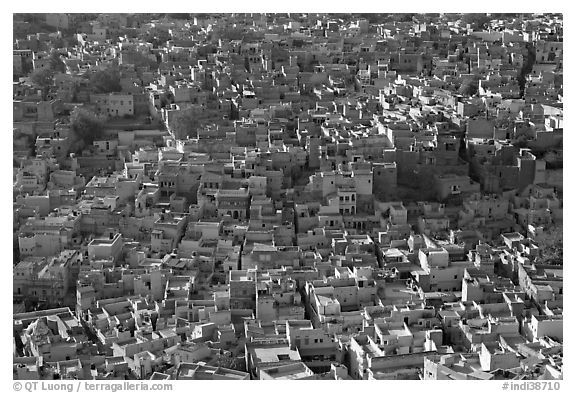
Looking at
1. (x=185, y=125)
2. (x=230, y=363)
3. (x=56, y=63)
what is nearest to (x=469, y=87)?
(x=185, y=125)

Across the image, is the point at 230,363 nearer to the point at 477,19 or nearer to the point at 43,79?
the point at 43,79

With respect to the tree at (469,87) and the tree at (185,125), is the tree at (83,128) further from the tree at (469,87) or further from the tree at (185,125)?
the tree at (469,87)

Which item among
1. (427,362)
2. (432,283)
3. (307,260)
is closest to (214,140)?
(307,260)

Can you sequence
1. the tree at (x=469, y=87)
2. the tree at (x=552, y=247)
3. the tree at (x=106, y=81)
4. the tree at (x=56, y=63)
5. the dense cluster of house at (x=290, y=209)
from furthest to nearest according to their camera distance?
1. the tree at (x=56, y=63)
2. the tree at (x=106, y=81)
3. the tree at (x=469, y=87)
4. the tree at (x=552, y=247)
5. the dense cluster of house at (x=290, y=209)

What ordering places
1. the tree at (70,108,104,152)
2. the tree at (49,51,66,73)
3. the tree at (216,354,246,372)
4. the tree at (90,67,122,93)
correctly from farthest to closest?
the tree at (49,51,66,73)
the tree at (90,67,122,93)
the tree at (70,108,104,152)
the tree at (216,354,246,372)

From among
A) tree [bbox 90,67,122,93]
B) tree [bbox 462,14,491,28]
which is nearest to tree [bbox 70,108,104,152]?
tree [bbox 90,67,122,93]

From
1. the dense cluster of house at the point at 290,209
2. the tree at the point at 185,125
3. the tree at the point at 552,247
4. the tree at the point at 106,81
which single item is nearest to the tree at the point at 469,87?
the dense cluster of house at the point at 290,209

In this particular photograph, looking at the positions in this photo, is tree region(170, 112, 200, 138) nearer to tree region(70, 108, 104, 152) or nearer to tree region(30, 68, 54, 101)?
tree region(70, 108, 104, 152)
